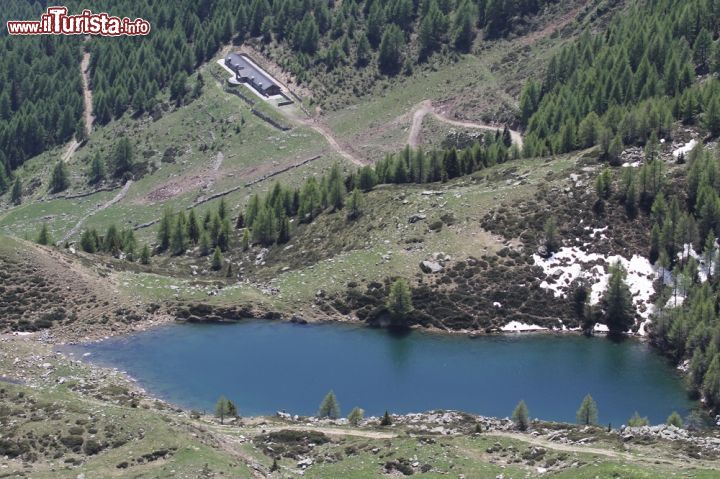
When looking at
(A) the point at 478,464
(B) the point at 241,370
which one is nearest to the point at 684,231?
(B) the point at 241,370

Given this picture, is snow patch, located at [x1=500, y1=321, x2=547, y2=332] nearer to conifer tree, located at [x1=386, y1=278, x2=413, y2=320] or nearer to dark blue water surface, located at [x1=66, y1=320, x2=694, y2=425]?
dark blue water surface, located at [x1=66, y1=320, x2=694, y2=425]

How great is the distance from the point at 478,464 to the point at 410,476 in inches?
271

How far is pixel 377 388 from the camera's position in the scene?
158500 millimetres

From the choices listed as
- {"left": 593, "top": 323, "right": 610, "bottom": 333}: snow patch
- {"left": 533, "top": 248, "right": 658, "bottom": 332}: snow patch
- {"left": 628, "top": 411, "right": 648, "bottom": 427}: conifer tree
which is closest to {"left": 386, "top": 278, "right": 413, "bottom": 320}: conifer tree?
{"left": 533, "top": 248, "right": 658, "bottom": 332}: snow patch

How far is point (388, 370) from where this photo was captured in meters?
165

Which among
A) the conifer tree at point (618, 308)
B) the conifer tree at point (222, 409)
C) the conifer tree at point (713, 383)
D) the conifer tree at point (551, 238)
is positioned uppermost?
the conifer tree at point (551, 238)

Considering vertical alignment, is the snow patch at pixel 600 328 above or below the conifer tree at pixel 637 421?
above

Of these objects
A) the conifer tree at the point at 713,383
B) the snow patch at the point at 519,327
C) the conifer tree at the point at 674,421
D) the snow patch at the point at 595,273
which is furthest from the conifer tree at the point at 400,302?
the conifer tree at the point at 674,421

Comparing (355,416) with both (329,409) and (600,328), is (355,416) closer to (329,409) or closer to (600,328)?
(329,409)

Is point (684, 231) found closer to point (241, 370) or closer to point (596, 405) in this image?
point (596, 405)

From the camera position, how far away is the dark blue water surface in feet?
503

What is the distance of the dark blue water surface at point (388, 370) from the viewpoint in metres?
153

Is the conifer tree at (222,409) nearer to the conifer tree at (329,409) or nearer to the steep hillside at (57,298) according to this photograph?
the conifer tree at (329,409)

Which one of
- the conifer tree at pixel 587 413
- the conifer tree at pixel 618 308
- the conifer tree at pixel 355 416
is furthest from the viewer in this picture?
the conifer tree at pixel 618 308
